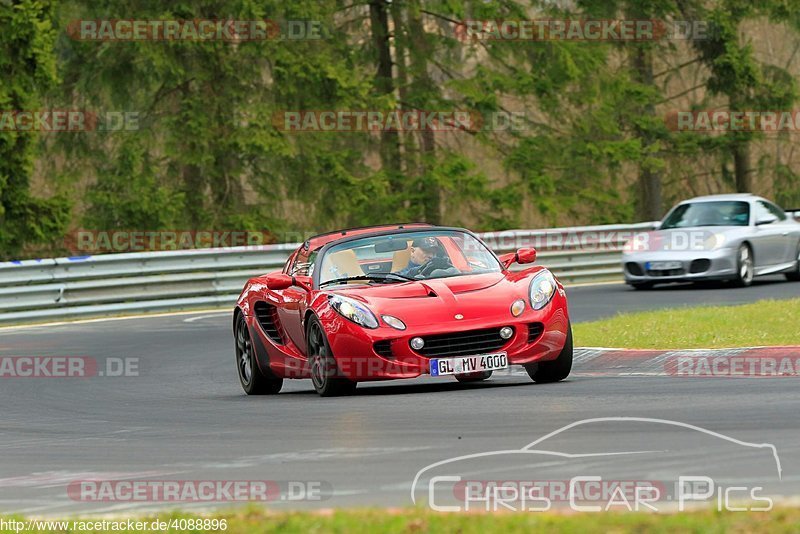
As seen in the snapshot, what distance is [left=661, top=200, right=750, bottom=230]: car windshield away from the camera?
1007 inches

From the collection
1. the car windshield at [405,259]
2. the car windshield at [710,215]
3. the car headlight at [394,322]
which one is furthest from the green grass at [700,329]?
the car windshield at [710,215]

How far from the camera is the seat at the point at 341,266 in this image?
42.3 ft

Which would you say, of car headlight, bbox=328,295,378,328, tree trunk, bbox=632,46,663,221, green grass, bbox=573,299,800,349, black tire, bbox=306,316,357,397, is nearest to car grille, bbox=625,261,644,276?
green grass, bbox=573,299,800,349

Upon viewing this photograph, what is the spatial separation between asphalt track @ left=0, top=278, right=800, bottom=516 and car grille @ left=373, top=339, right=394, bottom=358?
1.26 ft

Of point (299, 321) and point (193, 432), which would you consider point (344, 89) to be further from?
point (193, 432)

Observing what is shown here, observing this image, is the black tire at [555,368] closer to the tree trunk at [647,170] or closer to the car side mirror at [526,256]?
the car side mirror at [526,256]

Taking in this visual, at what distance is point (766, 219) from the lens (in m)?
25.5

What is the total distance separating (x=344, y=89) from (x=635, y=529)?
1167 inches

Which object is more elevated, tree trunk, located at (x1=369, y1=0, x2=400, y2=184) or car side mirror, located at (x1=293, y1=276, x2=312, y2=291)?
tree trunk, located at (x1=369, y1=0, x2=400, y2=184)

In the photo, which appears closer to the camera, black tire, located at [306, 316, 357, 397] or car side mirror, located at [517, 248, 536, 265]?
black tire, located at [306, 316, 357, 397]

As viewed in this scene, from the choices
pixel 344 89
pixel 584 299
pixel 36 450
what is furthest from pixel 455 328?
pixel 344 89

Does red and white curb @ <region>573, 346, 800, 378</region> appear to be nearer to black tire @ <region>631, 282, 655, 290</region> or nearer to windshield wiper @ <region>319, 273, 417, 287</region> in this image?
windshield wiper @ <region>319, 273, 417, 287</region>

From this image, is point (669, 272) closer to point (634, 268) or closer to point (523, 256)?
point (634, 268)

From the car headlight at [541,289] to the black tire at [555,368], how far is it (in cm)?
29
